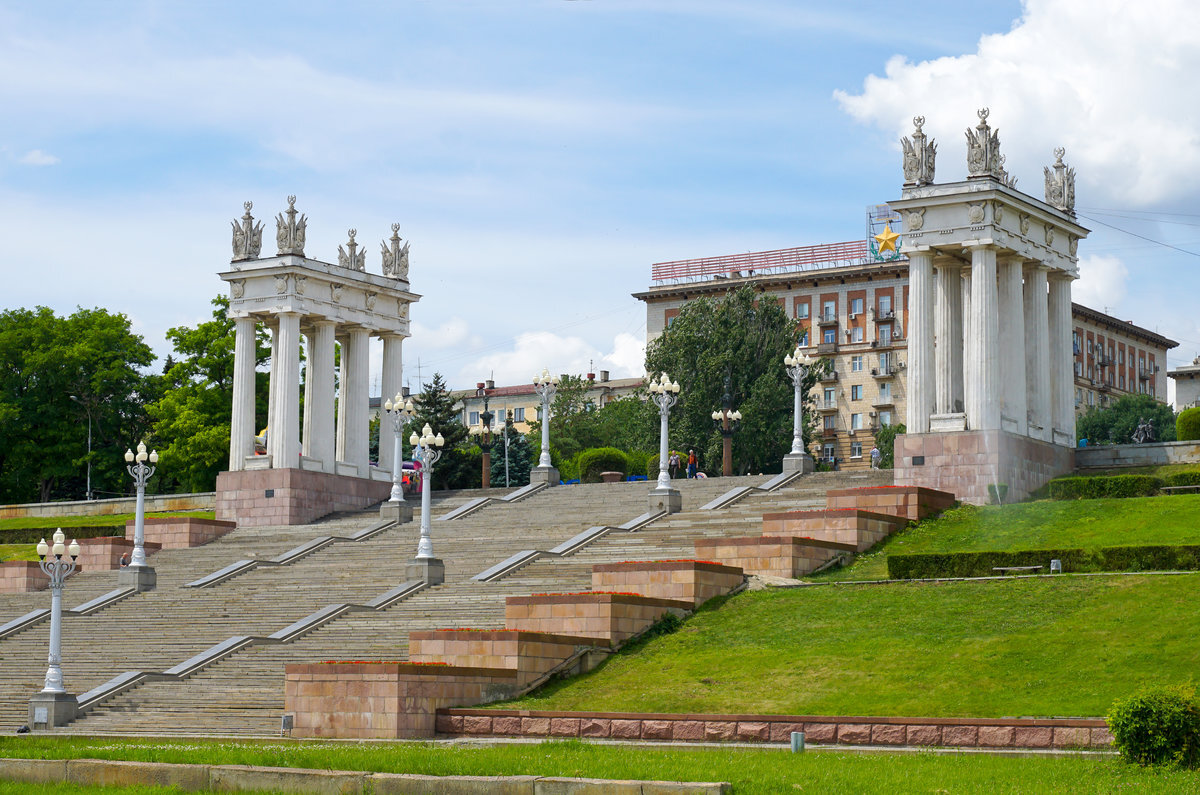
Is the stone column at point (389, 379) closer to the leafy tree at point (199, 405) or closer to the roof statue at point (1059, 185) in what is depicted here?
the leafy tree at point (199, 405)

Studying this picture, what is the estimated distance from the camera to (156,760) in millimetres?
20703

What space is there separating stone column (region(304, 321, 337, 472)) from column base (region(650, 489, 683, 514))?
1462 cm

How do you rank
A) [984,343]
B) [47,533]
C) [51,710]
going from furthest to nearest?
[47,533], [984,343], [51,710]

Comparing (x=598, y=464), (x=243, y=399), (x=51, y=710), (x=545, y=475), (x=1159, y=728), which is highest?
(x=243, y=399)

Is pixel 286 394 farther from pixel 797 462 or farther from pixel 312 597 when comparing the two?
pixel 312 597

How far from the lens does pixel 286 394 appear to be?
5344 cm

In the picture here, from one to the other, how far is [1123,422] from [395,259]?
55.3 metres

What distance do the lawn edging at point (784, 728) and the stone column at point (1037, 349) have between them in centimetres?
2658

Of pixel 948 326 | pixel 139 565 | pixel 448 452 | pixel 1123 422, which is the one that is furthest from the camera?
pixel 1123 422

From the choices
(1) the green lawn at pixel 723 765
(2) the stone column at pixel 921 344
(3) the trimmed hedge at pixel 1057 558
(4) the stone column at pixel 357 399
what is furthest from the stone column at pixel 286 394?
(1) the green lawn at pixel 723 765

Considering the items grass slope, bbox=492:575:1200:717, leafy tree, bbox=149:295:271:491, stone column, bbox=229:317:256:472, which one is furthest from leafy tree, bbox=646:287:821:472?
grass slope, bbox=492:575:1200:717

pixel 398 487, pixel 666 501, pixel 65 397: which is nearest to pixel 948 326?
pixel 666 501

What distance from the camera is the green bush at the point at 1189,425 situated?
4697 centimetres

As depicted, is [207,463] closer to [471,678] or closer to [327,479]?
[327,479]
